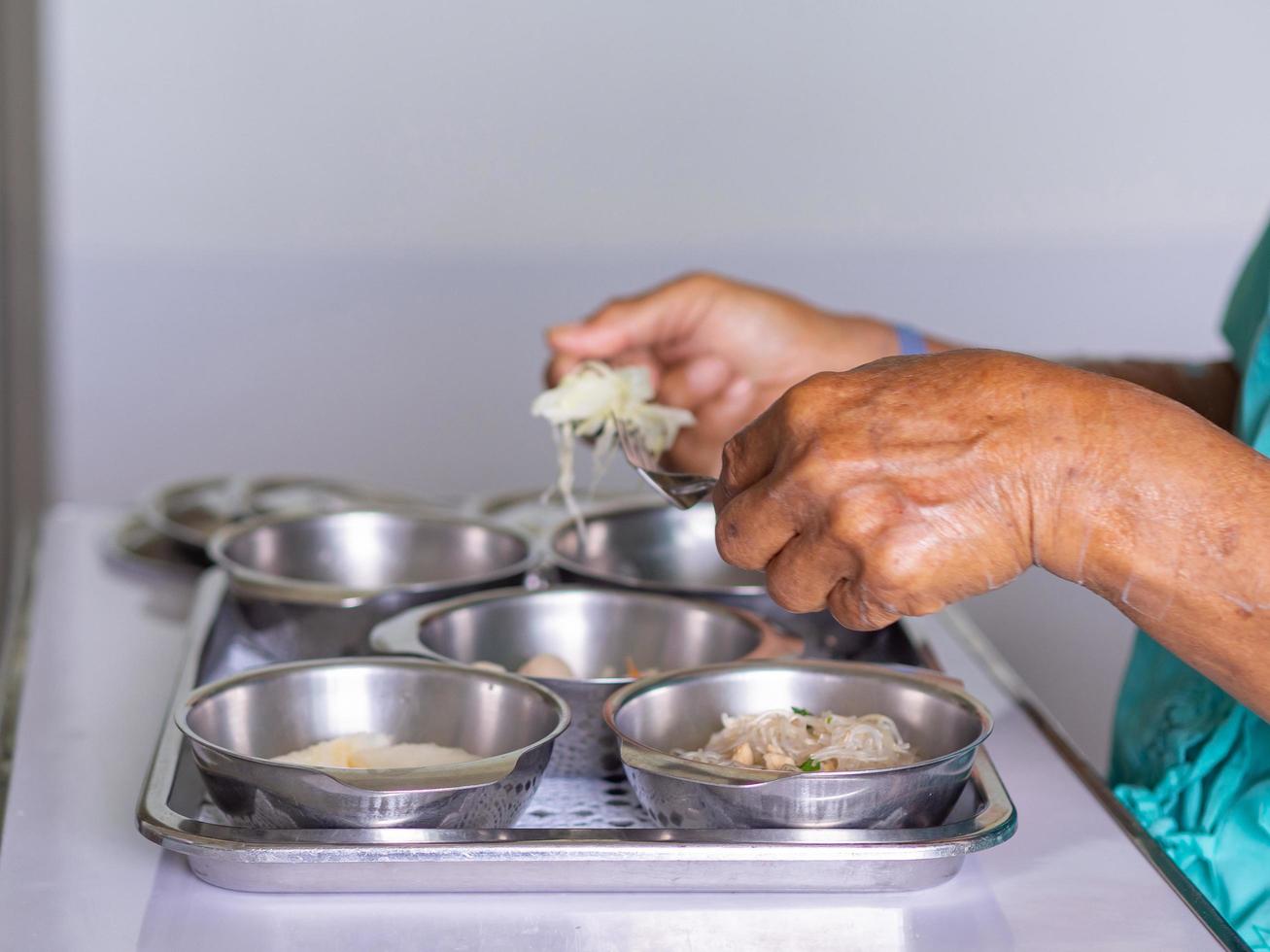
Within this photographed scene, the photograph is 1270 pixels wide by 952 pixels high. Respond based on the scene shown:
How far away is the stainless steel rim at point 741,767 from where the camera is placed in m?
1.12

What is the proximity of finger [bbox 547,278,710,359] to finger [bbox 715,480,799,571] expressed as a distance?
624mm

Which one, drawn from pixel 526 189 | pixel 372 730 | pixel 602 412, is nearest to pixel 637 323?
pixel 602 412

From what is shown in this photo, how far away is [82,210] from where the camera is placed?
4.03 m

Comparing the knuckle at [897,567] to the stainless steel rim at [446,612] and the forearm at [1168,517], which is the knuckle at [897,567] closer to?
the forearm at [1168,517]

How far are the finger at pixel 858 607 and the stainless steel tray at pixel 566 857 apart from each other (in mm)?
167

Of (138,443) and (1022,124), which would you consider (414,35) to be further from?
(1022,124)

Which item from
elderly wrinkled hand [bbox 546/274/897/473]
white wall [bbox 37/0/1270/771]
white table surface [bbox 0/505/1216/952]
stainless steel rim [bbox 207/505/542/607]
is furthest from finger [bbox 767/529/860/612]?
white wall [bbox 37/0/1270/771]

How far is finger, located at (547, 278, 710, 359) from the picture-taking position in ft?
5.89

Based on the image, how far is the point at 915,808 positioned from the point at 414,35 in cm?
332

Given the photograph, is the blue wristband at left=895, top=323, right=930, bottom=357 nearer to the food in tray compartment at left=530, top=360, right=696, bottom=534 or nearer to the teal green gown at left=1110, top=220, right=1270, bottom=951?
the food in tray compartment at left=530, top=360, right=696, bottom=534

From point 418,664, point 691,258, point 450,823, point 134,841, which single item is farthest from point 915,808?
point 691,258

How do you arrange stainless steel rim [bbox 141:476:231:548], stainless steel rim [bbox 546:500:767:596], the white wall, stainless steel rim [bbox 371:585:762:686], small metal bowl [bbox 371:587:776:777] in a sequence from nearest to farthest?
stainless steel rim [bbox 371:585:762:686]
small metal bowl [bbox 371:587:776:777]
stainless steel rim [bbox 546:500:767:596]
stainless steel rim [bbox 141:476:231:548]
the white wall

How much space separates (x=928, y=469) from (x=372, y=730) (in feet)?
A: 2.06

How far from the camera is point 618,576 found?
6.06 ft
